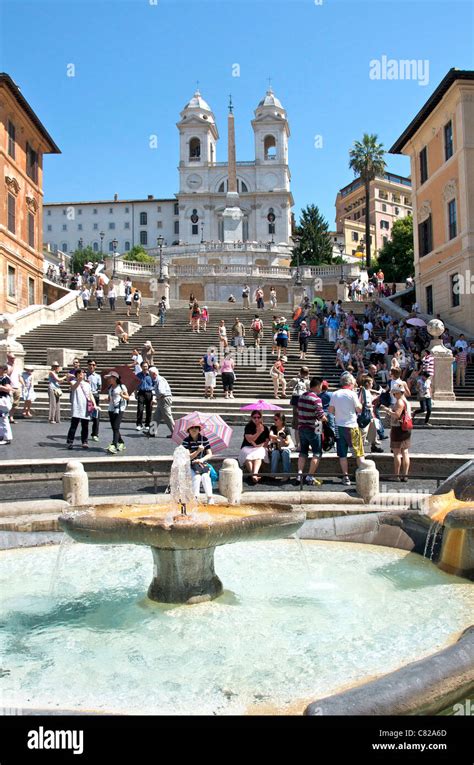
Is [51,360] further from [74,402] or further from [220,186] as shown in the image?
[220,186]

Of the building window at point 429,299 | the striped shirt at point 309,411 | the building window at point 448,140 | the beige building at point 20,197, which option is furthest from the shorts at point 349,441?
the beige building at point 20,197

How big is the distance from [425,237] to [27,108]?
19915mm

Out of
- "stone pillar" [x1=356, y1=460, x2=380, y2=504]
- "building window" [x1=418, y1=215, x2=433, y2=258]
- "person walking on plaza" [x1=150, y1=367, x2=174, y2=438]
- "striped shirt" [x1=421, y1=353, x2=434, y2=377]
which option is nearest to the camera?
"stone pillar" [x1=356, y1=460, x2=380, y2=504]

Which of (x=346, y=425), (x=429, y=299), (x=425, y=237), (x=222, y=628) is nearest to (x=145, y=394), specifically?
(x=346, y=425)

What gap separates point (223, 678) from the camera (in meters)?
4.39

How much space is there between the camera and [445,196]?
1109 inches

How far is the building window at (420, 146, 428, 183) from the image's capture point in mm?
30875

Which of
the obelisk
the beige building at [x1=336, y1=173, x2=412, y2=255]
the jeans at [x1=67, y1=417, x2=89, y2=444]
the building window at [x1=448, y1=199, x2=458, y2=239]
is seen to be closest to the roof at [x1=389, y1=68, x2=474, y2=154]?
the building window at [x1=448, y1=199, x2=458, y2=239]

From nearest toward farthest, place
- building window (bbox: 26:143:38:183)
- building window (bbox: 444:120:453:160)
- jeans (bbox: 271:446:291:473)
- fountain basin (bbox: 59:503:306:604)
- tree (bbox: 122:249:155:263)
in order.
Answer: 1. fountain basin (bbox: 59:503:306:604)
2. jeans (bbox: 271:446:291:473)
3. building window (bbox: 444:120:453:160)
4. building window (bbox: 26:143:38:183)
5. tree (bbox: 122:249:155:263)

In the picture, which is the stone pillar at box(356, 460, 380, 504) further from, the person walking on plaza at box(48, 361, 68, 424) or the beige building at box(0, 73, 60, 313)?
the beige building at box(0, 73, 60, 313)

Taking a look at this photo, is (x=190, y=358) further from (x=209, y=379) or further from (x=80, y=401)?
(x=80, y=401)

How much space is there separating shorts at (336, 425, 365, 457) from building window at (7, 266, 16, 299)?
24948 mm

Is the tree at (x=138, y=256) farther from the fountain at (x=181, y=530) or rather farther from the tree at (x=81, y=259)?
the fountain at (x=181, y=530)
